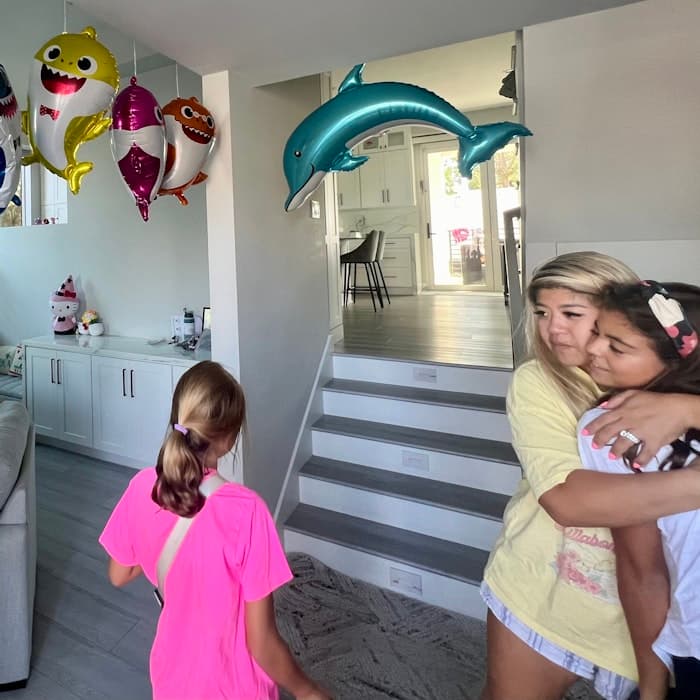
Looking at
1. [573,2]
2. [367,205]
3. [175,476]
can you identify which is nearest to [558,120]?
[573,2]

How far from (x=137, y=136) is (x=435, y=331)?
2914mm

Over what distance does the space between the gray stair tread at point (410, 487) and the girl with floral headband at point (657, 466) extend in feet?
4.95

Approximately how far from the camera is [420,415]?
2.75 meters

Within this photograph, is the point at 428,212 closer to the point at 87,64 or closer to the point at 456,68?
the point at 456,68

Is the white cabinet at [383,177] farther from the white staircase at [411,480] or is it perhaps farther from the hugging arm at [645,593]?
the hugging arm at [645,593]

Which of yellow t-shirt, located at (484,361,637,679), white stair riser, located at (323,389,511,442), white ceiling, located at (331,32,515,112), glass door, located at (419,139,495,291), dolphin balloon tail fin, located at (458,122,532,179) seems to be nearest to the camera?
yellow t-shirt, located at (484,361,637,679)

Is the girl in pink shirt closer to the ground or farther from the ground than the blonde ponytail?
closer to the ground

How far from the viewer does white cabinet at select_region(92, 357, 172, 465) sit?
329 centimetres

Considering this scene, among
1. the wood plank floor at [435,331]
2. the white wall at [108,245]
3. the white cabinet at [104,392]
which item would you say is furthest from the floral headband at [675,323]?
the white wall at [108,245]

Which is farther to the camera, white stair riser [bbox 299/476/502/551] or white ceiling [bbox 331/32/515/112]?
white ceiling [bbox 331/32/515/112]

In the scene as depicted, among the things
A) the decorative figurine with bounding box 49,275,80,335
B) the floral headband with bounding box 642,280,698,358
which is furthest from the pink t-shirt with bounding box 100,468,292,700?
the decorative figurine with bounding box 49,275,80,335

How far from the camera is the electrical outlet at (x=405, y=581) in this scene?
7.30ft

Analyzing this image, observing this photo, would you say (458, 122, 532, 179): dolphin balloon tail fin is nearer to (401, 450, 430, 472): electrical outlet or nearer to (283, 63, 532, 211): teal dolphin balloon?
(283, 63, 532, 211): teal dolphin balloon

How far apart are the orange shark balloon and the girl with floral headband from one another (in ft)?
5.67
